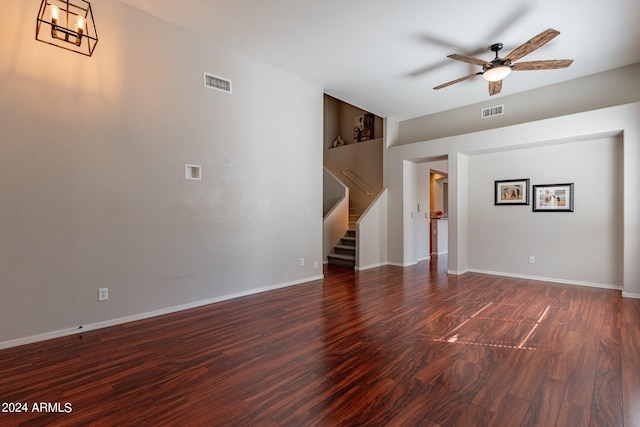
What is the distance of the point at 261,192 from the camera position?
4.64 meters

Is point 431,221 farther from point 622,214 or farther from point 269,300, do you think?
point 269,300

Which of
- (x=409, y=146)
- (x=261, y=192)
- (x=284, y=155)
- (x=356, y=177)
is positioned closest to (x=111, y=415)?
(x=261, y=192)

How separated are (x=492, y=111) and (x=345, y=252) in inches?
164

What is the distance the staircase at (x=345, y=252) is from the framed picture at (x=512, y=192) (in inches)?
122

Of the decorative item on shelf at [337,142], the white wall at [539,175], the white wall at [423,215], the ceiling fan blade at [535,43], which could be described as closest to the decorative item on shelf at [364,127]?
the decorative item on shelf at [337,142]

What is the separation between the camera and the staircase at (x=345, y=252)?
267 inches

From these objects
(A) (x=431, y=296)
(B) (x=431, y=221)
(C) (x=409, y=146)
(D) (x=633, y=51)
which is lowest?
(A) (x=431, y=296)

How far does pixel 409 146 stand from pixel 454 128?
95 centimetres

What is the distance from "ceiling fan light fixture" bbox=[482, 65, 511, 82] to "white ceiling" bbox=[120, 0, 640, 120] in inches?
13.3

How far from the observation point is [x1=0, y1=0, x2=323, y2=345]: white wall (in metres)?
2.79

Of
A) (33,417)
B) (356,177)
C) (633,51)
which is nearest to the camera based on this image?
(33,417)

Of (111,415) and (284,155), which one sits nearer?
(111,415)

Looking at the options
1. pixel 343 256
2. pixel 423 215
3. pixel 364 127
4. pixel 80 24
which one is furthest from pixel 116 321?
pixel 364 127

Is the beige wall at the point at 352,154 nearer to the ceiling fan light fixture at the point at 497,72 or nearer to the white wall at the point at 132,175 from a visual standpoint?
the white wall at the point at 132,175
